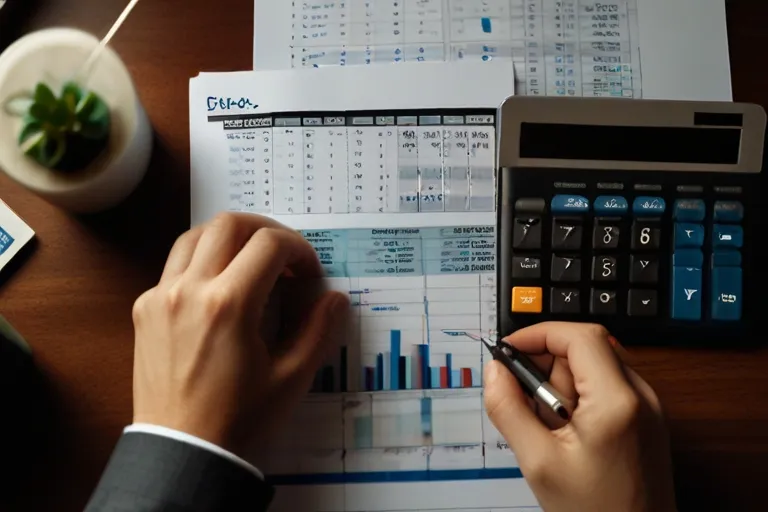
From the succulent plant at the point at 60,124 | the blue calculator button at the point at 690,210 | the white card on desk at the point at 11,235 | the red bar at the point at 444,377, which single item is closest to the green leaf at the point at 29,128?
the succulent plant at the point at 60,124

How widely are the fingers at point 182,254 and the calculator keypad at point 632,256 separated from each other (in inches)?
8.8

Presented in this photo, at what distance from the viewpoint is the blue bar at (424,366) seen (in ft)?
1.56

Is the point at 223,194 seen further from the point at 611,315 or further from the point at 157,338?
the point at 611,315

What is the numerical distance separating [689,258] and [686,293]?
0.02m

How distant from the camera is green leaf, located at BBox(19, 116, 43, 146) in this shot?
0.40 metres

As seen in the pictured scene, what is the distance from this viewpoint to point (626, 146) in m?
0.46

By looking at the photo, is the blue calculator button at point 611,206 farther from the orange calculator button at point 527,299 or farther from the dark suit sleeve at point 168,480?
the dark suit sleeve at point 168,480

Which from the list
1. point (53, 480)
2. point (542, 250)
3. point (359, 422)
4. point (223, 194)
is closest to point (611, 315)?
point (542, 250)

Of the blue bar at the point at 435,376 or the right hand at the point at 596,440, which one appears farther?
the blue bar at the point at 435,376

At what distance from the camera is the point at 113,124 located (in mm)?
426

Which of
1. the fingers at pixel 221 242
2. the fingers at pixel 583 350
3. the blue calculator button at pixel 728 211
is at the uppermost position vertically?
the blue calculator button at pixel 728 211

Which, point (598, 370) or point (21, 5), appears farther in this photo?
point (21, 5)

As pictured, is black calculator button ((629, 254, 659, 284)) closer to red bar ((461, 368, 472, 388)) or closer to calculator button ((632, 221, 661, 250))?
calculator button ((632, 221, 661, 250))

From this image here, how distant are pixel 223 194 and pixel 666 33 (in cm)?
37
